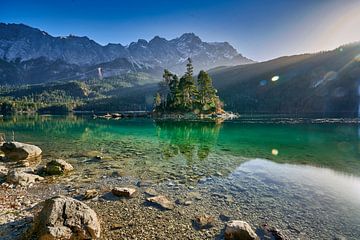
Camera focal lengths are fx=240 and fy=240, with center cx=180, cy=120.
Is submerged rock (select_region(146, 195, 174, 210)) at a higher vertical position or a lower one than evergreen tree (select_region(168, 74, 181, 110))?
lower

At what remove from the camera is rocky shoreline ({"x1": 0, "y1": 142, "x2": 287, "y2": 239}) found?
33.3 feet

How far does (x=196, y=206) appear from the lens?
13.9 meters

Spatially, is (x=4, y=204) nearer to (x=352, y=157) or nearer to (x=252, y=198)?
(x=252, y=198)

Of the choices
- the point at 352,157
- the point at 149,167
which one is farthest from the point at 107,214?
the point at 352,157

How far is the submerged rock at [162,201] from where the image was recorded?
1375 cm

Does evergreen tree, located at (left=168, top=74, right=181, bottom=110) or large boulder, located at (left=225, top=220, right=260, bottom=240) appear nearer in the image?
large boulder, located at (left=225, top=220, right=260, bottom=240)

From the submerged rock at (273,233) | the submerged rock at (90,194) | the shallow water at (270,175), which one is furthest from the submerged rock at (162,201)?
the submerged rock at (273,233)

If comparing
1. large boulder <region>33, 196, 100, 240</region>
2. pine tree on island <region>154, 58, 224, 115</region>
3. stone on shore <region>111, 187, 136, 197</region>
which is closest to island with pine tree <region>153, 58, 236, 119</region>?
pine tree on island <region>154, 58, 224, 115</region>

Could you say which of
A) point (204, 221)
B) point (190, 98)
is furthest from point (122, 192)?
point (190, 98)

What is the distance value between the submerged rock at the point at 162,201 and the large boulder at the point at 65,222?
4196 mm

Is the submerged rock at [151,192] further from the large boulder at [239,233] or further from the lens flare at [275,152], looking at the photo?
the lens flare at [275,152]

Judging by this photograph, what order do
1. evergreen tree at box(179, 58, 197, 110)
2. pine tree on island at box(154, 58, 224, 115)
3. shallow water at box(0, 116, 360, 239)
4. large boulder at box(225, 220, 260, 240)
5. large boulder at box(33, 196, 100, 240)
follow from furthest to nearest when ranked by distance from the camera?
pine tree on island at box(154, 58, 224, 115), evergreen tree at box(179, 58, 197, 110), shallow water at box(0, 116, 360, 239), large boulder at box(225, 220, 260, 240), large boulder at box(33, 196, 100, 240)

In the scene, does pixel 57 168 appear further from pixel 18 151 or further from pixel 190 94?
pixel 190 94

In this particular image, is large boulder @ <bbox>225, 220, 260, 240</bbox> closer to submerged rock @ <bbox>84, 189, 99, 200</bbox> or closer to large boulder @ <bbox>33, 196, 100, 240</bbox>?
large boulder @ <bbox>33, 196, 100, 240</bbox>
